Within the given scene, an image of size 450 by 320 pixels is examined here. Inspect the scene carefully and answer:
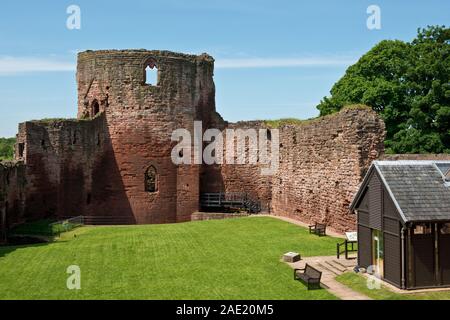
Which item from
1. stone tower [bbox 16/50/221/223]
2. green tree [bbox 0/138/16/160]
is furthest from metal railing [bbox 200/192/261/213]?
green tree [bbox 0/138/16/160]

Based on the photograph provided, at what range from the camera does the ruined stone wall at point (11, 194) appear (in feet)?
74.7

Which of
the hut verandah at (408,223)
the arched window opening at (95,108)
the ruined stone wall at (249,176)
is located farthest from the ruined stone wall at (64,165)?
the hut verandah at (408,223)

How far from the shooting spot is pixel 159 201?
30.1 metres

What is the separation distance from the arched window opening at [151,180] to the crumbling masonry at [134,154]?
0.06m

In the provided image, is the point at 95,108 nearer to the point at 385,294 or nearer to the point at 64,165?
the point at 64,165

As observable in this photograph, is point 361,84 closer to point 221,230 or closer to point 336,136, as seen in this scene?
point 336,136

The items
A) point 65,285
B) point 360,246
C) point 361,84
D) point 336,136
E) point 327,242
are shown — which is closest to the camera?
point 65,285

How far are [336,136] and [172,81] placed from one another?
38.5 ft

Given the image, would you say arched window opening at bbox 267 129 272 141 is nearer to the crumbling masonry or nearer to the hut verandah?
the crumbling masonry

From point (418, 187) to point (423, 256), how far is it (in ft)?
6.21

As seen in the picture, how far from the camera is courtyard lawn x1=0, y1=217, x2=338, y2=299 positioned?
13367 mm

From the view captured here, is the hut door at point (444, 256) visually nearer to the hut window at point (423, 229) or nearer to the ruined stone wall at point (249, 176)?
the hut window at point (423, 229)


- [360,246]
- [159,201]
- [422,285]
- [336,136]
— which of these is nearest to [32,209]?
[159,201]

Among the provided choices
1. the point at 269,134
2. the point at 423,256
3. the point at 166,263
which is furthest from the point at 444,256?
the point at 269,134
